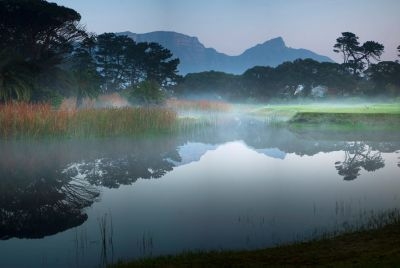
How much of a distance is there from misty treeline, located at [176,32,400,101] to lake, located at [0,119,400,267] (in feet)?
137

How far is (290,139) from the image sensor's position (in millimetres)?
24953

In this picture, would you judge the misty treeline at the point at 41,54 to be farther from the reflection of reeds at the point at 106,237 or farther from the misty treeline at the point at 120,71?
the reflection of reeds at the point at 106,237

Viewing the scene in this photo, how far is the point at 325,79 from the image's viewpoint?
6284 centimetres

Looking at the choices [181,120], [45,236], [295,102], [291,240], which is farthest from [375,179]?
[295,102]

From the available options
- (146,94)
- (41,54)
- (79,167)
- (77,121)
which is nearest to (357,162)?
(79,167)

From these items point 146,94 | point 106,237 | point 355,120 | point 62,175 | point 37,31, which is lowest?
point 106,237

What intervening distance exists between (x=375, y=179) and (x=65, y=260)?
32.2 feet

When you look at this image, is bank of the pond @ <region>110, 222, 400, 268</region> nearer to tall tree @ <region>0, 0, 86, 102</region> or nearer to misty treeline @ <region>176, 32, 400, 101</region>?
tall tree @ <region>0, 0, 86, 102</region>

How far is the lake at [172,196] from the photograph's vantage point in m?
7.63

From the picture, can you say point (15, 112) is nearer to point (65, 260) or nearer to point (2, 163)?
point (2, 163)

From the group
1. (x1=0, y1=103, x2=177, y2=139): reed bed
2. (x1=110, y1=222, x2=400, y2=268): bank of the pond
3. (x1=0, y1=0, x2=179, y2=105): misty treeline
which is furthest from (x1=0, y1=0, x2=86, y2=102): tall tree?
(x1=110, y1=222, x2=400, y2=268): bank of the pond

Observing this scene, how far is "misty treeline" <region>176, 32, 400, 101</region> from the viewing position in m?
59.1

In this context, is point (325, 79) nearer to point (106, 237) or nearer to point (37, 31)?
point (37, 31)

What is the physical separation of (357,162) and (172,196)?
28.1ft
